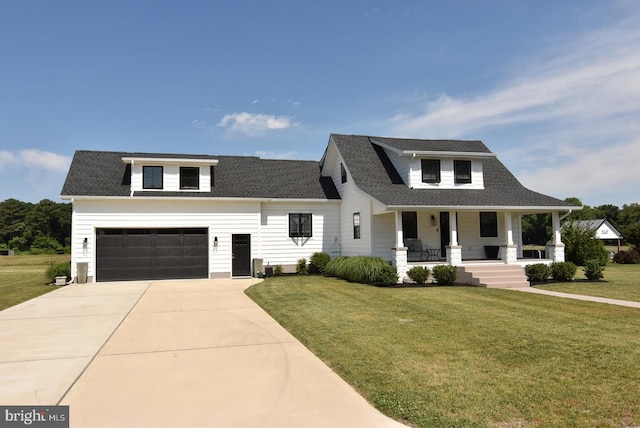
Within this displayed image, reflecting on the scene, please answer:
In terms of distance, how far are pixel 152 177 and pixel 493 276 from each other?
15.4m

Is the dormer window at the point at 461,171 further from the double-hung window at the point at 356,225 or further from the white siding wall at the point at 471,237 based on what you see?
the double-hung window at the point at 356,225

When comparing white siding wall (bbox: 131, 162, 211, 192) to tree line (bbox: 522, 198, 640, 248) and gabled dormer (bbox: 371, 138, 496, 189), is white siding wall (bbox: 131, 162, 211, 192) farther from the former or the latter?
tree line (bbox: 522, 198, 640, 248)

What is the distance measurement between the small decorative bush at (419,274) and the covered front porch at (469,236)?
1.62 meters

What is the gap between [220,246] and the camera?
19.8 metres

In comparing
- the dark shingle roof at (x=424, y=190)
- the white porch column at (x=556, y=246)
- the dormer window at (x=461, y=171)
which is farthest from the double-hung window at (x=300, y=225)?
the white porch column at (x=556, y=246)

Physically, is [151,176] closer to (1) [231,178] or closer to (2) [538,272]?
(1) [231,178]

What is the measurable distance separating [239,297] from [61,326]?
5.16 m

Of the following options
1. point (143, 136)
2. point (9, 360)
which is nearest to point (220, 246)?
point (143, 136)

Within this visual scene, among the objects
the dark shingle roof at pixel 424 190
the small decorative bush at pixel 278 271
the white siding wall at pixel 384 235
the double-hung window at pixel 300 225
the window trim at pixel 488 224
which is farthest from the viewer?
the double-hung window at pixel 300 225

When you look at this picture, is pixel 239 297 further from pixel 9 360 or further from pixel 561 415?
pixel 561 415

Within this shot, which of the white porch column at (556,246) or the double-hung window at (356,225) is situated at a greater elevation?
the double-hung window at (356,225)

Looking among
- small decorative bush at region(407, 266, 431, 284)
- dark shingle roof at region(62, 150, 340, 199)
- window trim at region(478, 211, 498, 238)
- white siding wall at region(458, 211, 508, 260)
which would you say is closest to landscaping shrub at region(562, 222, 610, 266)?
window trim at region(478, 211, 498, 238)

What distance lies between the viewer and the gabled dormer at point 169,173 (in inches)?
757

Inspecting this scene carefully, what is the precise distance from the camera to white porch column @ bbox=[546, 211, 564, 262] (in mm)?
17609
